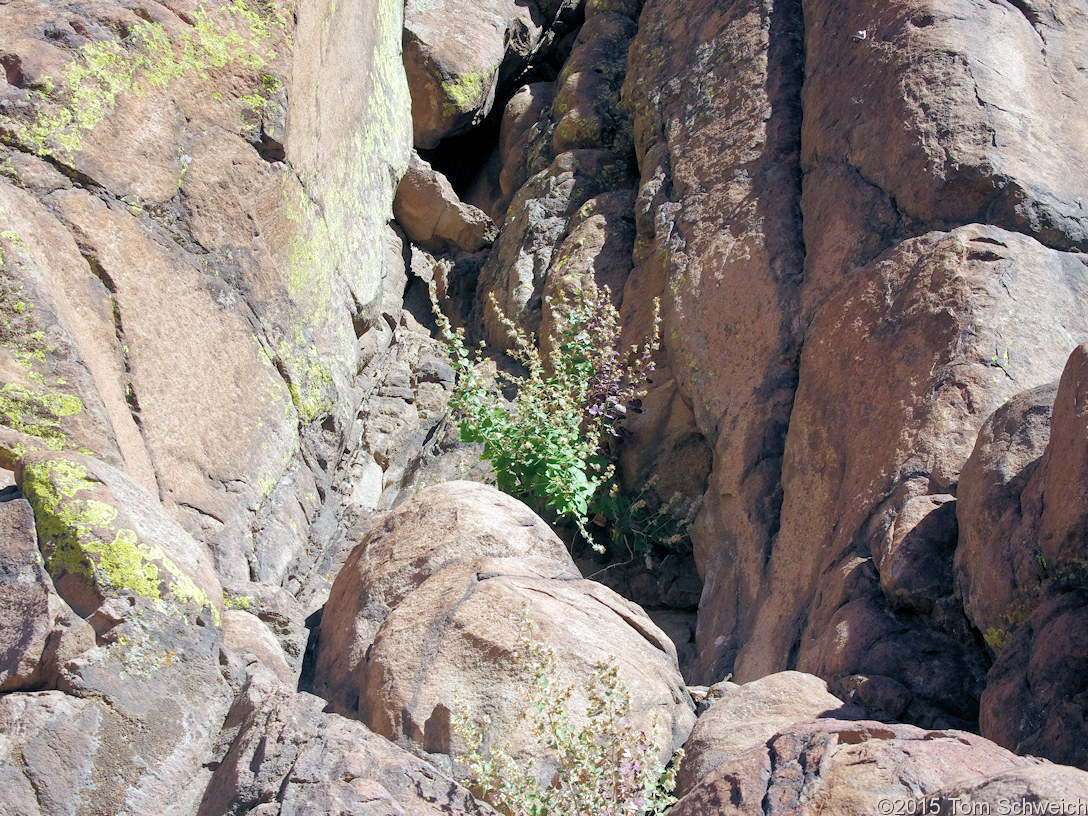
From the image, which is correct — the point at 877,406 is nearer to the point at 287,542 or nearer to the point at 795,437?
the point at 795,437

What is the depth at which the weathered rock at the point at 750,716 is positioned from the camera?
126 inches

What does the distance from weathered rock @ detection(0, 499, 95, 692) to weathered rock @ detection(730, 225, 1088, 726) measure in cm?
259

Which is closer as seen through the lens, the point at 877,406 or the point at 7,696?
the point at 7,696

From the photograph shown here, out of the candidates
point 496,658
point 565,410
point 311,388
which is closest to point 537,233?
point 565,410

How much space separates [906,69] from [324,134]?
3.12m

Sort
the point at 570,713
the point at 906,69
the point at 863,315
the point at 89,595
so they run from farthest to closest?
the point at 906,69 → the point at 863,315 → the point at 570,713 → the point at 89,595

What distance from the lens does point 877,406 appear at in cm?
459

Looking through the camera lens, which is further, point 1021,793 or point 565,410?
A: point 565,410

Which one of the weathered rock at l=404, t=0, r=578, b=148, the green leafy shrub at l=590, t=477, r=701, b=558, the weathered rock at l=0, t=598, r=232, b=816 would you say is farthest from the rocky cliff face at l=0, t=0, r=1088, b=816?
the weathered rock at l=404, t=0, r=578, b=148

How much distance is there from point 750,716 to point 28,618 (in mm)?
2238

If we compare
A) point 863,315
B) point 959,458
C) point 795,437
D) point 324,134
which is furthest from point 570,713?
point 324,134

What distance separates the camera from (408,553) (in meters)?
4.05

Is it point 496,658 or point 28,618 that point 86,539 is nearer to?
point 28,618

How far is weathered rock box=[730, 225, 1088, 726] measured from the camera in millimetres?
3969
